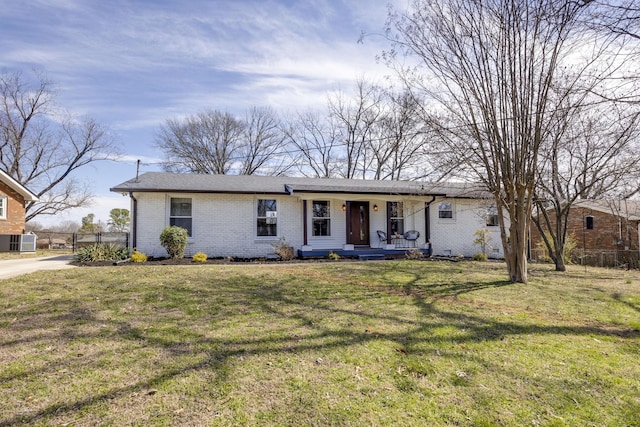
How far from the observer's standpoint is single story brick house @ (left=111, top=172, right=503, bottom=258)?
14.1 meters

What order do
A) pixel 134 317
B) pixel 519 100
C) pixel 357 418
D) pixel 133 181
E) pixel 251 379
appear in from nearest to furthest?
pixel 357 418, pixel 251 379, pixel 134 317, pixel 519 100, pixel 133 181

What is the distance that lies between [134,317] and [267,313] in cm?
194

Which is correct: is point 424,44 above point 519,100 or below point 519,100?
above

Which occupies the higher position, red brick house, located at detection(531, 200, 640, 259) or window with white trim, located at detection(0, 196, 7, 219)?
window with white trim, located at detection(0, 196, 7, 219)

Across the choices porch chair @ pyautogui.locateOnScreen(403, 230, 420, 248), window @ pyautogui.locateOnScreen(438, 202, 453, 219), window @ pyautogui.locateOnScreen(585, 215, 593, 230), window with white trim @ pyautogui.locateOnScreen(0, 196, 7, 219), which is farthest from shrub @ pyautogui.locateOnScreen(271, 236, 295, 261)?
window @ pyautogui.locateOnScreen(585, 215, 593, 230)

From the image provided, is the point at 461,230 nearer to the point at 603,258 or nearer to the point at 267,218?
the point at 603,258

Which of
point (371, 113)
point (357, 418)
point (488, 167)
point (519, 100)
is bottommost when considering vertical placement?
point (357, 418)

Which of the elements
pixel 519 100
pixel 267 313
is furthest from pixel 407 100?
pixel 267 313

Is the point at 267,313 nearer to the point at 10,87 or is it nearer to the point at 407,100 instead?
the point at 407,100

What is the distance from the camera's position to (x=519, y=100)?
832 cm

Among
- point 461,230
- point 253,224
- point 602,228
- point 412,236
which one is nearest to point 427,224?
point 412,236

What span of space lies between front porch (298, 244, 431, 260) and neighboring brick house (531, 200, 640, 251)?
351 inches

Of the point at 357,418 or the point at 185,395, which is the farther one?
the point at 185,395

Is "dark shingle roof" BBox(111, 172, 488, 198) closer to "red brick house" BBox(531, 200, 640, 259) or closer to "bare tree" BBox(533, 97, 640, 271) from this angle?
"bare tree" BBox(533, 97, 640, 271)
